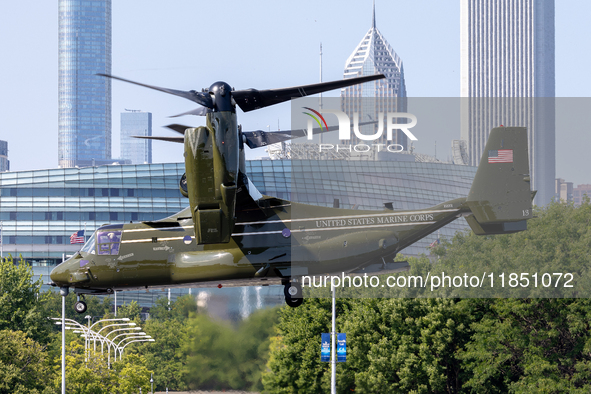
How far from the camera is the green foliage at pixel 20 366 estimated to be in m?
73.6

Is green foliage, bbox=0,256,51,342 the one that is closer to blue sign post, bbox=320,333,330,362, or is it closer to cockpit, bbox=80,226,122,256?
blue sign post, bbox=320,333,330,362

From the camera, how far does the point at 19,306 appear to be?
90625mm

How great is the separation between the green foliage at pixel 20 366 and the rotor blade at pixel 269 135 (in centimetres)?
4205

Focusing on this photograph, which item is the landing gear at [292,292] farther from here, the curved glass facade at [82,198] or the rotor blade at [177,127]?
the curved glass facade at [82,198]

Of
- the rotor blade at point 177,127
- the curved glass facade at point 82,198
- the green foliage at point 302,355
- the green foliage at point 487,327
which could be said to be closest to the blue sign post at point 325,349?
the green foliage at point 487,327

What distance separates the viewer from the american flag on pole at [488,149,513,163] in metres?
42.5

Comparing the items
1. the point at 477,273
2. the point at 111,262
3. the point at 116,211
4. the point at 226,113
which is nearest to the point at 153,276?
the point at 111,262

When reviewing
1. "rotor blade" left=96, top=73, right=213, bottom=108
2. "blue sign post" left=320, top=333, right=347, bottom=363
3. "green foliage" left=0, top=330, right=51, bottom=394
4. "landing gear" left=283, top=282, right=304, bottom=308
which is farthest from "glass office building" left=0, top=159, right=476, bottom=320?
"rotor blade" left=96, top=73, right=213, bottom=108

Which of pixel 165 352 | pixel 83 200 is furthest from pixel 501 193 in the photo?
pixel 83 200

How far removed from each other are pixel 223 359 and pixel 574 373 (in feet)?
126

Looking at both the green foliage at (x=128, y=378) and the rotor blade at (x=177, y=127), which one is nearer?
the rotor blade at (x=177, y=127)

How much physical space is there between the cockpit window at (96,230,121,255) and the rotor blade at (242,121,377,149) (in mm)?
8099

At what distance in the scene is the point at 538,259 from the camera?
78.5m

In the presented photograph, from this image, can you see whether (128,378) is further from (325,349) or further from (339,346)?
(339,346)
